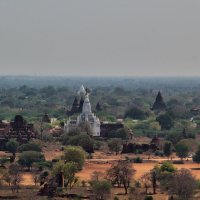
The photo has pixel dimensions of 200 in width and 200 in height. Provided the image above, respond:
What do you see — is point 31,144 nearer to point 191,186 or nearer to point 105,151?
point 105,151

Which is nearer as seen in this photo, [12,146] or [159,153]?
[12,146]

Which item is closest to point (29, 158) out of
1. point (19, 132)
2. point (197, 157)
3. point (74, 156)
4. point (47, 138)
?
point (74, 156)

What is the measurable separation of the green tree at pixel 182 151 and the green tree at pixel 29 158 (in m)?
13.2

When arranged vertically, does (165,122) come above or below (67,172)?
below

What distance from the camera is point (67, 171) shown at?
53.1 meters

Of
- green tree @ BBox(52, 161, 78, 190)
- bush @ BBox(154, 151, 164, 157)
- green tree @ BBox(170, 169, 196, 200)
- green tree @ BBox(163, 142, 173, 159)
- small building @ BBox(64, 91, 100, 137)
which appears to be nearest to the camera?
green tree @ BBox(170, 169, 196, 200)

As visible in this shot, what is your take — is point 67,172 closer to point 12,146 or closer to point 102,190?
point 102,190

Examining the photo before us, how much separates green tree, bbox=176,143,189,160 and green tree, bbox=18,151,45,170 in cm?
1325

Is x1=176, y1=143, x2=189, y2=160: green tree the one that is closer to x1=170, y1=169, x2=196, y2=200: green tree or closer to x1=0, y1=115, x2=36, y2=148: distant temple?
x1=0, y1=115, x2=36, y2=148: distant temple

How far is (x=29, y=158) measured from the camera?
215 feet

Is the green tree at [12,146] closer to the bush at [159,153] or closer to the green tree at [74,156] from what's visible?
the bush at [159,153]

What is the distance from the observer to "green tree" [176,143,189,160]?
73000 millimetres

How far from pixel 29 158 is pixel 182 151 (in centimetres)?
1495

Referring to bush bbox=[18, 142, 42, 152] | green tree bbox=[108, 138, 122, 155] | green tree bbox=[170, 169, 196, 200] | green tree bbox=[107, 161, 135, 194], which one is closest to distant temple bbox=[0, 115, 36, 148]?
bush bbox=[18, 142, 42, 152]
